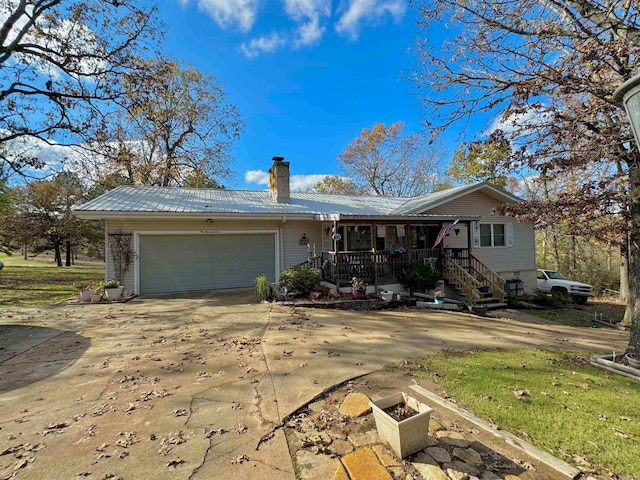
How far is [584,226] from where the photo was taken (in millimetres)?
9227

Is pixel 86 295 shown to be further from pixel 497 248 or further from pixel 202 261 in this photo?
pixel 497 248

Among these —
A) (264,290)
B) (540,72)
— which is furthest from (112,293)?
(540,72)

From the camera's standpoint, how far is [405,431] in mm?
2357

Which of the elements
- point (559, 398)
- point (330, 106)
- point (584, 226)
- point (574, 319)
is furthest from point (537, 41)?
point (330, 106)

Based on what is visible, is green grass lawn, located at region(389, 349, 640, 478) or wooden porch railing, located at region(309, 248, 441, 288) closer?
green grass lawn, located at region(389, 349, 640, 478)

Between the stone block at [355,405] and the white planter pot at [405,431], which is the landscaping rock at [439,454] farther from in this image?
the stone block at [355,405]

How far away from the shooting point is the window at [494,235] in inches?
566

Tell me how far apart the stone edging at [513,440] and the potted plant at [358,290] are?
5.82 m

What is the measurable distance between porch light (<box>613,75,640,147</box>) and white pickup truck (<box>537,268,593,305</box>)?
53.3ft

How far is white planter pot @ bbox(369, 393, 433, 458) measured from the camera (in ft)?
7.69

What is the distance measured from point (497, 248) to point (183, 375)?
14796 mm

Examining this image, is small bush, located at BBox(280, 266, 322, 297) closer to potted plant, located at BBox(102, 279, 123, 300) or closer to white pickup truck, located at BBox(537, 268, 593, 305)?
potted plant, located at BBox(102, 279, 123, 300)

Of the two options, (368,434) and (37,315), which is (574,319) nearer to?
(368,434)

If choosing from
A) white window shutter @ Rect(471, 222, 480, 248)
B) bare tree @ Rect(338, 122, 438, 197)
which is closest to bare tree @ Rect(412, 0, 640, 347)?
white window shutter @ Rect(471, 222, 480, 248)
